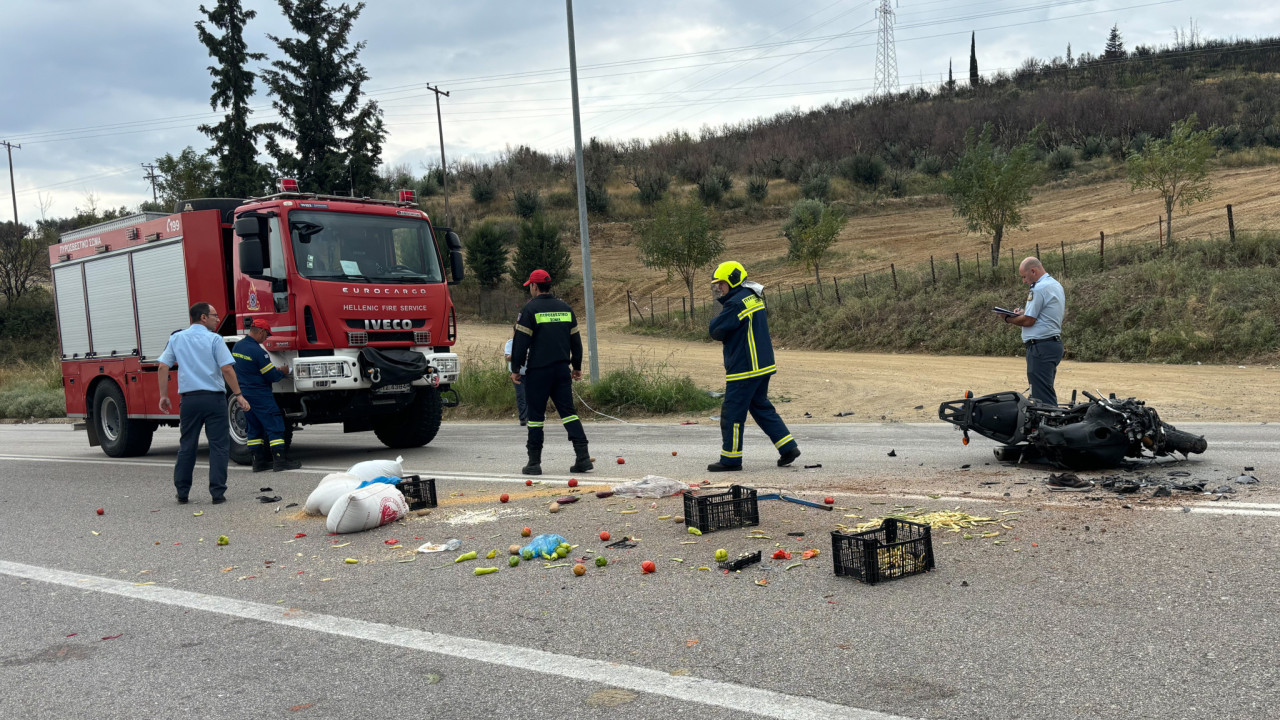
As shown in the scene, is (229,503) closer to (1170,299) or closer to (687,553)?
(687,553)

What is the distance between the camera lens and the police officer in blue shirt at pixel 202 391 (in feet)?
28.5

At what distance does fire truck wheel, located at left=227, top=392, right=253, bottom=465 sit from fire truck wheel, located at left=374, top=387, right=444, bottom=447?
1610 mm

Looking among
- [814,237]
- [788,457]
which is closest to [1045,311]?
[788,457]

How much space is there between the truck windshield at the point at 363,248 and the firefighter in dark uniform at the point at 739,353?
4.67 m

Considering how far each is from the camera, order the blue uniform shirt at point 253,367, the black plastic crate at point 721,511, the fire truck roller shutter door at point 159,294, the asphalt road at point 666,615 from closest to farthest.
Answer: the asphalt road at point 666,615, the black plastic crate at point 721,511, the blue uniform shirt at point 253,367, the fire truck roller shutter door at point 159,294

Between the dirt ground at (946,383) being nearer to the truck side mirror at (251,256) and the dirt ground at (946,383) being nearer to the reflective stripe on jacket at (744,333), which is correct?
the reflective stripe on jacket at (744,333)

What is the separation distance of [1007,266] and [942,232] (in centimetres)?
1819

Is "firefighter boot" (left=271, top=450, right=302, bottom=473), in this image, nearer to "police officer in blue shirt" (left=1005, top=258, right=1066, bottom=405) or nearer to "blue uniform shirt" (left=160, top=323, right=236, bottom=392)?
"blue uniform shirt" (left=160, top=323, right=236, bottom=392)

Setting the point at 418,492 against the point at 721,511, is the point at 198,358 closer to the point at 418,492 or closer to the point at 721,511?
the point at 418,492

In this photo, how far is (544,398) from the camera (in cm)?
932

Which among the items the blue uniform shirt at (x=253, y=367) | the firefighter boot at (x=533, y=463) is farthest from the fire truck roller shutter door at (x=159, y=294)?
the firefighter boot at (x=533, y=463)

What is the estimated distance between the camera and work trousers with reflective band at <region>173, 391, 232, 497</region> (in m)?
8.71

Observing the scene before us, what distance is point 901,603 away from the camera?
15.1ft


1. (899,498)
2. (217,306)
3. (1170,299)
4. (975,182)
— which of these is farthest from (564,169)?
(899,498)
